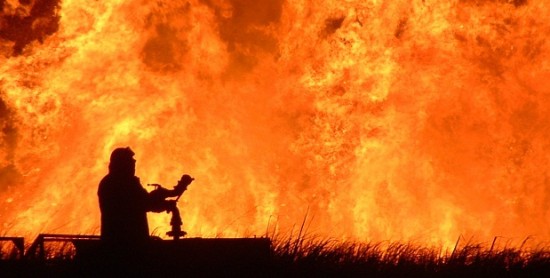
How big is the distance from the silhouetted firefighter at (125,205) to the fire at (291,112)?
6.02 meters

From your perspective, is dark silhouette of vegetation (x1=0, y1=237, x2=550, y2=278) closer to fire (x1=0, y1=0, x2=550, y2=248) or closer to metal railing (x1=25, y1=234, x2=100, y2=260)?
metal railing (x1=25, y1=234, x2=100, y2=260)

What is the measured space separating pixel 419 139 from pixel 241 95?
396 centimetres

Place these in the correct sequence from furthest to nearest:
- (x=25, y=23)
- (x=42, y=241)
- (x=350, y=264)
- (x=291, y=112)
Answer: (x=291, y=112) < (x=25, y=23) < (x=350, y=264) < (x=42, y=241)

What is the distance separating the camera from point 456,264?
20.6ft

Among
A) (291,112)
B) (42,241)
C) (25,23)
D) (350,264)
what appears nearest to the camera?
(42,241)

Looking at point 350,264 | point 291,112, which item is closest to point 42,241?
point 350,264

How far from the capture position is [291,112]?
1386 centimetres

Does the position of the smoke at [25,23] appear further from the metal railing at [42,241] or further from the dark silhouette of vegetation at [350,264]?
the metal railing at [42,241]

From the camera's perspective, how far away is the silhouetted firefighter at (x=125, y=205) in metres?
5.50

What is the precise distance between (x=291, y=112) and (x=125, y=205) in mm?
8487

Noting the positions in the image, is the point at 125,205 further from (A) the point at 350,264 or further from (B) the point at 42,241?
(A) the point at 350,264

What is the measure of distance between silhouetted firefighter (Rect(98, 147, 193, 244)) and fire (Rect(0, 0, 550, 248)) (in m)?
6.02

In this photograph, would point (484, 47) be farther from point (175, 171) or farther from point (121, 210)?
point (121, 210)

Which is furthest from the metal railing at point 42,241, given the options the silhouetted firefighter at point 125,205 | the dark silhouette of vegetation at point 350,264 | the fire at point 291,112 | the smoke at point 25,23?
the smoke at point 25,23
